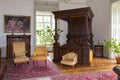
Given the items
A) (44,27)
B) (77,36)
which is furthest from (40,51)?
(44,27)

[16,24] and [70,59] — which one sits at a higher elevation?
[16,24]

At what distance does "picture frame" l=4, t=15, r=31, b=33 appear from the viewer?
9.62m

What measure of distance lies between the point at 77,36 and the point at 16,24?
385 centimetres

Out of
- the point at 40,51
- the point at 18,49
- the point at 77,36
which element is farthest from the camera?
the point at 77,36

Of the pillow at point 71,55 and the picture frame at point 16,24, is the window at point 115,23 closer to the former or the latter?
the pillow at point 71,55

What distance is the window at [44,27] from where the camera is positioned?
12390 millimetres

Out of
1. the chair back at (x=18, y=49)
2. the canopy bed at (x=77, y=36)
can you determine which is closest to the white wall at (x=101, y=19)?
the canopy bed at (x=77, y=36)

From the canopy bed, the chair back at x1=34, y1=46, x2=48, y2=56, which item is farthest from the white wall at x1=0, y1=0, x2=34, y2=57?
the chair back at x1=34, y1=46, x2=48, y2=56

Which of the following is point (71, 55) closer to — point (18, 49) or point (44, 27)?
point (18, 49)

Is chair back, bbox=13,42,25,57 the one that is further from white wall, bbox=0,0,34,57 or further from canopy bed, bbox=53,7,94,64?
white wall, bbox=0,0,34,57

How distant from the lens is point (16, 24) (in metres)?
9.80

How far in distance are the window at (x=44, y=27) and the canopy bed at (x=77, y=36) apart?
328 centimetres

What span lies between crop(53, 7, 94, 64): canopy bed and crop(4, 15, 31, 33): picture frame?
Result: 2627 mm

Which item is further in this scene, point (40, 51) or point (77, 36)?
point (77, 36)
